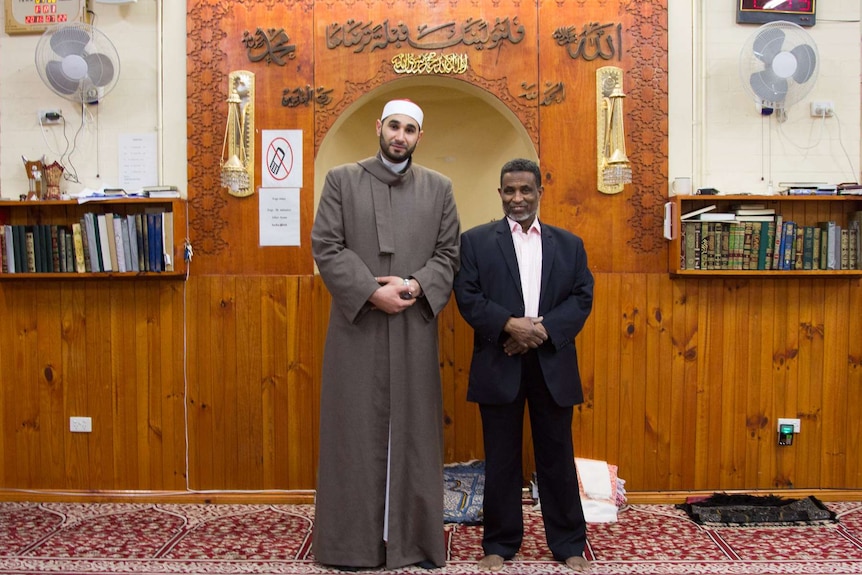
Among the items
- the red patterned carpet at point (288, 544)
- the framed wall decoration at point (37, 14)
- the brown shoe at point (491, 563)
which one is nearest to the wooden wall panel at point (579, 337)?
the red patterned carpet at point (288, 544)

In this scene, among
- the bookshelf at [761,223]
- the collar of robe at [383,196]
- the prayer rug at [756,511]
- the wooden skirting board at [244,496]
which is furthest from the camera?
the wooden skirting board at [244,496]

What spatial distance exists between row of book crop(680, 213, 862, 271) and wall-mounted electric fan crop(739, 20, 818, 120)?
25.6 inches

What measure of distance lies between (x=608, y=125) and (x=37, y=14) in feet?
10.0

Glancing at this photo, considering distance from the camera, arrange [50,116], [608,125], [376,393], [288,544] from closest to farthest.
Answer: [376,393], [288,544], [608,125], [50,116]

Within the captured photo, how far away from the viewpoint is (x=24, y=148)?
4.05 meters

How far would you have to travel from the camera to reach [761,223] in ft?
12.5

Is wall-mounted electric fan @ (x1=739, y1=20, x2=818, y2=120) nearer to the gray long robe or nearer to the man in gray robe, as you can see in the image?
the man in gray robe

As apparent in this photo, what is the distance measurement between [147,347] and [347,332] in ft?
4.93

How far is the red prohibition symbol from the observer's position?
395cm

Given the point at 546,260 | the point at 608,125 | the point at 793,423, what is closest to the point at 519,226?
the point at 546,260

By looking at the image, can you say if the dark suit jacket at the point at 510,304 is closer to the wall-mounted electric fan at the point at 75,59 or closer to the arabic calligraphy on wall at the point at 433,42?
the arabic calligraphy on wall at the point at 433,42

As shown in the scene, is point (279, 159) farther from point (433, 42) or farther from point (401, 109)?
point (401, 109)

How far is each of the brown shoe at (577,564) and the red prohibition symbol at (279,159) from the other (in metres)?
2.31

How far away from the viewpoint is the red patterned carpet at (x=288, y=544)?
301cm
